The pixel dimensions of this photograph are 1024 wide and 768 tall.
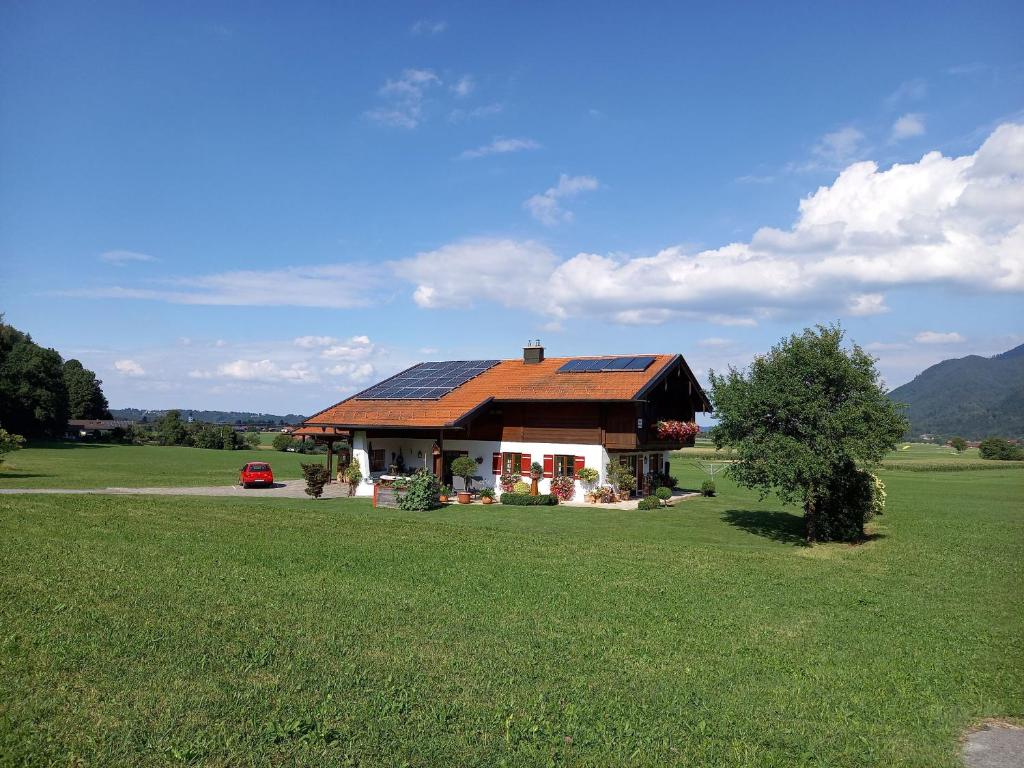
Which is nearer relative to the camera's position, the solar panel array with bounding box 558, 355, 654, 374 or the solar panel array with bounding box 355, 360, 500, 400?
the solar panel array with bounding box 558, 355, 654, 374

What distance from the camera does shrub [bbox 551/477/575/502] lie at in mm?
33469

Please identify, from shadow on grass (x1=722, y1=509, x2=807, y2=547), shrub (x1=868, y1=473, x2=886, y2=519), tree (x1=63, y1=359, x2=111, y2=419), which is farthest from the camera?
tree (x1=63, y1=359, x2=111, y2=419)

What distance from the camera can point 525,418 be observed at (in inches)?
1379

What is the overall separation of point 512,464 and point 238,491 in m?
15.2

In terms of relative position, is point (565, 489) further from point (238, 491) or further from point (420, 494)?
point (238, 491)

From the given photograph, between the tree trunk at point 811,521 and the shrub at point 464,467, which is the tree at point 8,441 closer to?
the shrub at point 464,467

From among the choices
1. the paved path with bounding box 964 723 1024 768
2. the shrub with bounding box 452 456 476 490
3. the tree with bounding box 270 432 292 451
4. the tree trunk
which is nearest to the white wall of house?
the shrub with bounding box 452 456 476 490

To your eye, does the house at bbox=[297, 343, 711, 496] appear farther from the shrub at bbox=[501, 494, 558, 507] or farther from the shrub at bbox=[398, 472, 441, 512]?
the shrub at bbox=[398, 472, 441, 512]

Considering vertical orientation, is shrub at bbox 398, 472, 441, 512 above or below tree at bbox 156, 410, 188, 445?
below

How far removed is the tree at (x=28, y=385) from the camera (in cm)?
7769

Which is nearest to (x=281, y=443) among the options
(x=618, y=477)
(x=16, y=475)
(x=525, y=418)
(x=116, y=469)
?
(x=116, y=469)

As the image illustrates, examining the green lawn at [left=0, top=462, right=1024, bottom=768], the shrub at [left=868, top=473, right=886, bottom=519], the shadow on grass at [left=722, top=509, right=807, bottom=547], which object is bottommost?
the shadow on grass at [left=722, top=509, right=807, bottom=547]

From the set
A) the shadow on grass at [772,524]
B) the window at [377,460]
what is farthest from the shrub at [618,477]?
the window at [377,460]

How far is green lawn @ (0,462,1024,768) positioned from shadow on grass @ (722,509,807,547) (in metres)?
4.31
